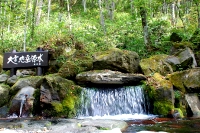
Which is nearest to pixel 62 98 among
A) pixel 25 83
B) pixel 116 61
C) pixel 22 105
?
pixel 22 105

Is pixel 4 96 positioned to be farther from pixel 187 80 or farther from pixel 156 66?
pixel 187 80

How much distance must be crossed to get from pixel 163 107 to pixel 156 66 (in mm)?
3055

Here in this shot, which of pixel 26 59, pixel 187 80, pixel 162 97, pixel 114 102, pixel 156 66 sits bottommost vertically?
pixel 114 102

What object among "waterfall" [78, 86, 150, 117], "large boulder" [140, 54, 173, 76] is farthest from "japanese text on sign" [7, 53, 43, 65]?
"large boulder" [140, 54, 173, 76]

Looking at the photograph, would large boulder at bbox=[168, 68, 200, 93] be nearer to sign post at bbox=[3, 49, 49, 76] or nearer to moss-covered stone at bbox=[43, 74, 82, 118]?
moss-covered stone at bbox=[43, 74, 82, 118]

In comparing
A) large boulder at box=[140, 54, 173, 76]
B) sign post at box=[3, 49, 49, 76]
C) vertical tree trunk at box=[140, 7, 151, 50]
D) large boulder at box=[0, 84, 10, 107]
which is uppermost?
vertical tree trunk at box=[140, 7, 151, 50]

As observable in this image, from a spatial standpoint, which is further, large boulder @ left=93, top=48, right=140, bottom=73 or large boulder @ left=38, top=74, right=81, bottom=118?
large boulder @ left=93, top=48, right=140, bottom=73

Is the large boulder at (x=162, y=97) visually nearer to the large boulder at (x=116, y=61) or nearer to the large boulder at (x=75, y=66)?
the large boulder at (x=116, y=61)

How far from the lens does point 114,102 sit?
10.5 metres

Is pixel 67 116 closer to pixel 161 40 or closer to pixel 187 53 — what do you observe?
pixel 187 53

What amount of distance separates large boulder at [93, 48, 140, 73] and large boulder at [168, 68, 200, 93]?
7.50 feet

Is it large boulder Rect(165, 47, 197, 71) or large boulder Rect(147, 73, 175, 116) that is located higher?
large boulder Rect(165, 47, 197, 71)

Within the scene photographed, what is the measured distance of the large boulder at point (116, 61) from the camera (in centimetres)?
1196

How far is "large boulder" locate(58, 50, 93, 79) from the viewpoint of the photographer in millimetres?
11859
